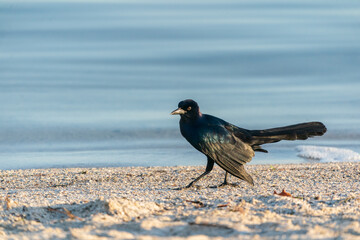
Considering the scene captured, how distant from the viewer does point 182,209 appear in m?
5.19

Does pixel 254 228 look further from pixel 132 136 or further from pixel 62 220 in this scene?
pixel 132 136

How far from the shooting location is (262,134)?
7.29 m

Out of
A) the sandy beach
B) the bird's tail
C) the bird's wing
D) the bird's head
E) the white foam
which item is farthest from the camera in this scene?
the white foam

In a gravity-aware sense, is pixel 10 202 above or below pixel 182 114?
below

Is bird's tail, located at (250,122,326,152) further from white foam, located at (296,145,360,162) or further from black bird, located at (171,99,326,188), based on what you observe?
white foam, located at (296,145,360,162)

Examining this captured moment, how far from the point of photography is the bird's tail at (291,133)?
23.6 ft

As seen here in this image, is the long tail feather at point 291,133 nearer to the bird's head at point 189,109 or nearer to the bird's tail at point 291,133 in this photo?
the bird's tail at point 291,133

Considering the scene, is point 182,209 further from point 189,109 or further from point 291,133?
point 291,133

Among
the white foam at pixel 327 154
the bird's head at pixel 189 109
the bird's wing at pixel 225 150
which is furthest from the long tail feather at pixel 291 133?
the white foam at pixel 327 154

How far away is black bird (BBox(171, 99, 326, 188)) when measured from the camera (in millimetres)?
6926

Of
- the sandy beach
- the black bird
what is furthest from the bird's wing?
the sandy beach

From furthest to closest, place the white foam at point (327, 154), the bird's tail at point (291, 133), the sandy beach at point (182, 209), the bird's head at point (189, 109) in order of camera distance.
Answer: the white foam at point (327, 154), the bird's tail at point (291, 133), the bird's head at point (189, 109), the sandy beach at point (182, 209)

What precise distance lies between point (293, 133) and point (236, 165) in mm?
741

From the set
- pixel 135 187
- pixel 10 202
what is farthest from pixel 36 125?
pixel 10 202
